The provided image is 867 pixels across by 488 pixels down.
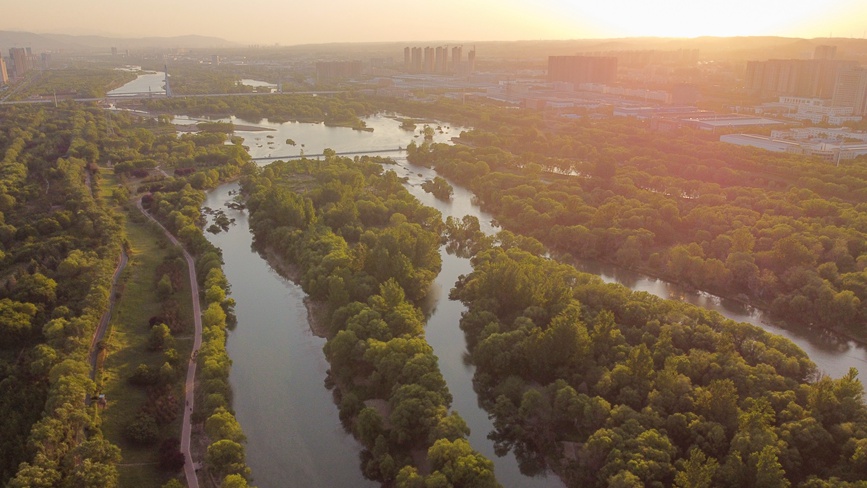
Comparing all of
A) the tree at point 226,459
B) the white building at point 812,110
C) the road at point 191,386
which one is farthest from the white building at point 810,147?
the tree at point 226,459

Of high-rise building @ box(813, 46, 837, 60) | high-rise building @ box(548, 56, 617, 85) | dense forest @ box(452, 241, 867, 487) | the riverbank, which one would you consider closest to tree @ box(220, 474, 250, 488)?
dense forest @ box(452, 241, 867, 487)

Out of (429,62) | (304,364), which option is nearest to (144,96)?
(429,62)

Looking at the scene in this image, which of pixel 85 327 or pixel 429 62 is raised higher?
pixel 429 62

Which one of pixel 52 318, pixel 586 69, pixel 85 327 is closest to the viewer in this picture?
pixel 85 327

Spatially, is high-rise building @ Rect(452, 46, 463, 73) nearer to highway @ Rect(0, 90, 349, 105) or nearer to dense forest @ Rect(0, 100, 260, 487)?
highway @ Rect(0, 90, 349, 105)

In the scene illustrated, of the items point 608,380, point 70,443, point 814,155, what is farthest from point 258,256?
point 814,155

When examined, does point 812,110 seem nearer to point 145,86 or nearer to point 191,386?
point 191,386
